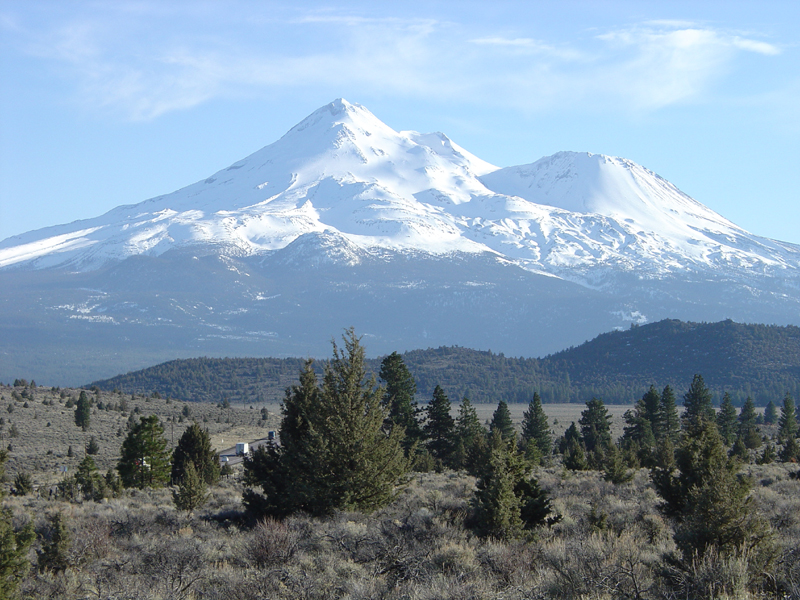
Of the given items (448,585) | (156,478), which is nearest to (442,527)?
(448,585)

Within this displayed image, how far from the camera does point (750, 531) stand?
11.7m

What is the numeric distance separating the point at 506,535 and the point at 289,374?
166946 millimetres

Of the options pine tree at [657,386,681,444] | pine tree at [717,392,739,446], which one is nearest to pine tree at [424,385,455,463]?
pine tree at [657,386,681,444]

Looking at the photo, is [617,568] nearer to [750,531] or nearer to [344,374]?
[750,531]

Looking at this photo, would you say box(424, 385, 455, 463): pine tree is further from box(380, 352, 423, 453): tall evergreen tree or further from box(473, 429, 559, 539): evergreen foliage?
box(473, 429, 559, 539): evergreen foliage

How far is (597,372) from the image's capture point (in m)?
172

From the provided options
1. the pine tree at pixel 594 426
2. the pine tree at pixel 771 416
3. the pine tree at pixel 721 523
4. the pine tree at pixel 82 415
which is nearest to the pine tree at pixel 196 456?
the pine tree at pixel 82 415

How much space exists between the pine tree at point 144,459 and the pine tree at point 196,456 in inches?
28.0

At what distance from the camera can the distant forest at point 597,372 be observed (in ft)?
498

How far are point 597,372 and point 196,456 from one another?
145m

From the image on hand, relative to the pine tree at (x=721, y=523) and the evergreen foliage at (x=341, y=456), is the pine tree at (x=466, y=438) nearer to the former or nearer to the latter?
the evergreen foliage at (x=341, y=456)

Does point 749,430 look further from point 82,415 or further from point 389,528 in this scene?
point 389,528

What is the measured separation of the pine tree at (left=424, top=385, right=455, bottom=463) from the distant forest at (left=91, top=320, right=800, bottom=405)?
10343cm

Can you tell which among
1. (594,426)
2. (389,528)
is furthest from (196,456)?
(594,426)
